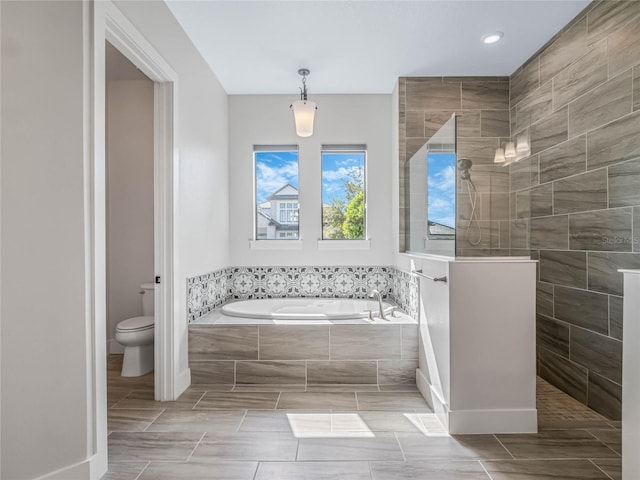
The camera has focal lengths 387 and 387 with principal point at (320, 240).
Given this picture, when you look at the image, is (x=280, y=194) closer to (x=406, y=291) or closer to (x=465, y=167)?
(x=406, y=291)

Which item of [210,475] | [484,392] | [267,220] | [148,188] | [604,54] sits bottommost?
[210,475]

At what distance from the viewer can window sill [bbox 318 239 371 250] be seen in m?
3.89

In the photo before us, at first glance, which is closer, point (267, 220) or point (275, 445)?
point (275, 445)

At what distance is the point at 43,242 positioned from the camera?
60.9 inches

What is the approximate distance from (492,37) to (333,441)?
9.46 ft

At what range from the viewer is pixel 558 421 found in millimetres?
2238

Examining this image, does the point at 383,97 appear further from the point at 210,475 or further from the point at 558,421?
the point at 210,475

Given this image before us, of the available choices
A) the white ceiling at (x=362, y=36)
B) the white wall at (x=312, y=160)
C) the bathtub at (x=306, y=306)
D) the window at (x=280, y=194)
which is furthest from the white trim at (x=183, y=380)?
the white ceiling at (x=362, y=36)

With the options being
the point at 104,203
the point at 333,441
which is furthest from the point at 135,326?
the point at 333,441

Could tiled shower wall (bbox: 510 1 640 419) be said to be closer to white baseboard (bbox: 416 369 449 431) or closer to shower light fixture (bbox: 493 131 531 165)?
shower light fixture (bbox: 493 131 531 165)

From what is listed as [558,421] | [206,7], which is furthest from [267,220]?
[558,421]

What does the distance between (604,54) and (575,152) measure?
0.58 m

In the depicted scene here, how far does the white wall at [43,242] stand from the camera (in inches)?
58.3

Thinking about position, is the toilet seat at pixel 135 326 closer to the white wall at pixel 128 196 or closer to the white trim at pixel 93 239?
the white wall at pixel 128 196
